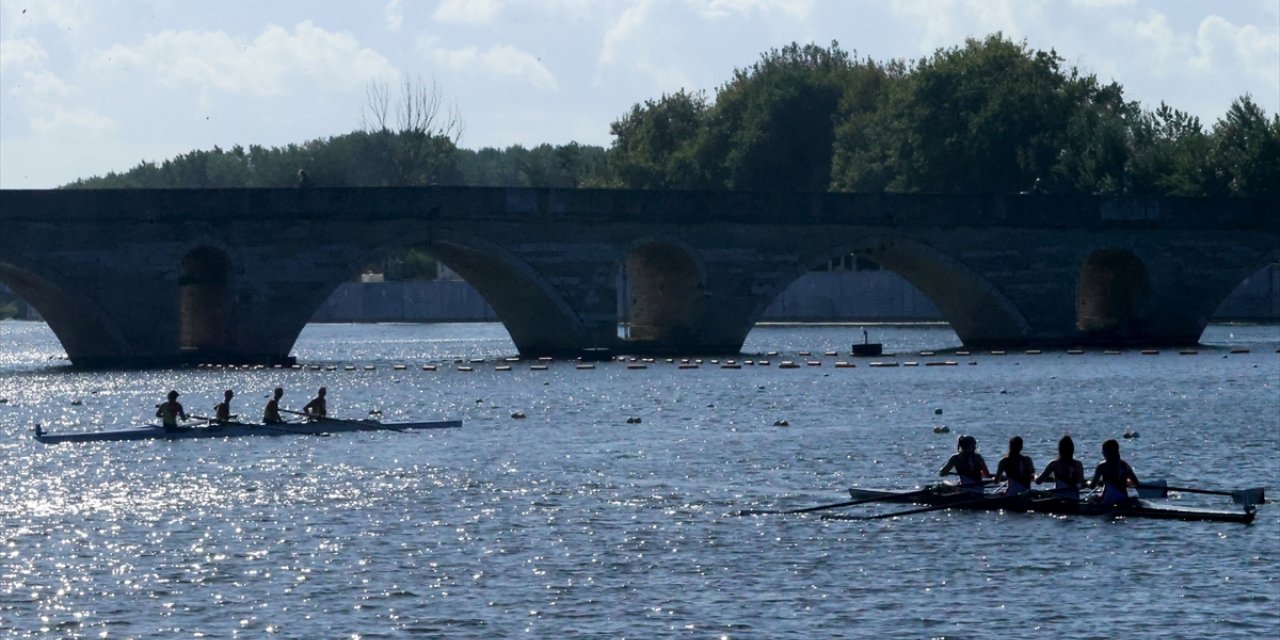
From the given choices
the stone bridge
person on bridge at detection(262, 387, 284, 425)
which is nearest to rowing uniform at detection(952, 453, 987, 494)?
person on bridge at detection(262, 387, 284, 425)

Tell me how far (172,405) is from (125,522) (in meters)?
12.4

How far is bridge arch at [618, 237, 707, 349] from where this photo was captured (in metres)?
79.4

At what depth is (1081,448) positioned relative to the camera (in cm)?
4738

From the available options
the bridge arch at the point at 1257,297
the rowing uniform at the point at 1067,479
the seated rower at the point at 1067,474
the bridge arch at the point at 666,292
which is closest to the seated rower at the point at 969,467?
the seated rower at the point at 1067,474

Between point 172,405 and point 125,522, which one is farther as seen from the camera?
point 172,405

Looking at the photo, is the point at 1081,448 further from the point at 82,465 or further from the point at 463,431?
the point at 82,465

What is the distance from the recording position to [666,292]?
82.2 metres

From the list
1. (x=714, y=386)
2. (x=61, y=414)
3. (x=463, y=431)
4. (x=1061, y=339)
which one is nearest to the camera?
(x=463, y=431)

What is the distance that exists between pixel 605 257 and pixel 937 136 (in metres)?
46.9

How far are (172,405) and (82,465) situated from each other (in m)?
3.47

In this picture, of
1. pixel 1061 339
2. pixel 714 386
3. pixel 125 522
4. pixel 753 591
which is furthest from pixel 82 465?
pixel 1061 339

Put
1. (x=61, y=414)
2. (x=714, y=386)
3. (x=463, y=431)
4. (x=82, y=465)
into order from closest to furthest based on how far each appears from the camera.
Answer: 1. (x=82, y=465)
2. (x=463, y=431)
3. (x=61, y=414)
4. (x=714, y=386)

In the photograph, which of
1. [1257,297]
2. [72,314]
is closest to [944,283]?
[72,314]

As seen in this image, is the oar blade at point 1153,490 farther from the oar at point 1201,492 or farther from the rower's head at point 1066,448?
the rower's head at point 1066,448
